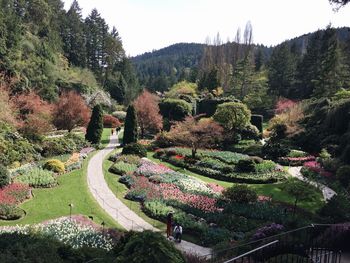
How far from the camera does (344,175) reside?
27.0m

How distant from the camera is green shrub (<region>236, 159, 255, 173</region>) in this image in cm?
3012

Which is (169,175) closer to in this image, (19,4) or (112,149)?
(112,149)

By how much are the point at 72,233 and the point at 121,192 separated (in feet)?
25.7

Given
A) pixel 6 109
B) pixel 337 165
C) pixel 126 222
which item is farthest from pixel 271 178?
pixel 6 109

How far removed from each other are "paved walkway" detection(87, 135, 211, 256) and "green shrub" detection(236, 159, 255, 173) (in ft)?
36.9

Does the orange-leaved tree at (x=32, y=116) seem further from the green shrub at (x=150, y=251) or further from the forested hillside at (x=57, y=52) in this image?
the green shrub at (x=150, y=251)

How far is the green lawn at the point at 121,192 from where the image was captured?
61.6ft

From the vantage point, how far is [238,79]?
233 ft

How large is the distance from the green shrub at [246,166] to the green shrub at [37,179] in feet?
48.0

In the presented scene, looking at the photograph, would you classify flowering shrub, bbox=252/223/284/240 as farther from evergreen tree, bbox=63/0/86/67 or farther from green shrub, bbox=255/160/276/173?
evergreen tree, bbox=63/0/86/67

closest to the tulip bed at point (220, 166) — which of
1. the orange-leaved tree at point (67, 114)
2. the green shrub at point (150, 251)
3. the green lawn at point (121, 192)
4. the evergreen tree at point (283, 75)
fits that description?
the green lawn at point (121, 192)

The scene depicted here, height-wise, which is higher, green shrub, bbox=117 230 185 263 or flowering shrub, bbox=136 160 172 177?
green shrub, bbox=117 230 185 263

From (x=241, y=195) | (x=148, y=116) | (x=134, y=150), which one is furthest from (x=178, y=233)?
(x=148, y=116)

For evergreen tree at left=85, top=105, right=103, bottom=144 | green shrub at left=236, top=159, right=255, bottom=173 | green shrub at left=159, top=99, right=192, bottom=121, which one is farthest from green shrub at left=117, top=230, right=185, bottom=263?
green shrub at left=159, top=99, right=192, bottom=121
